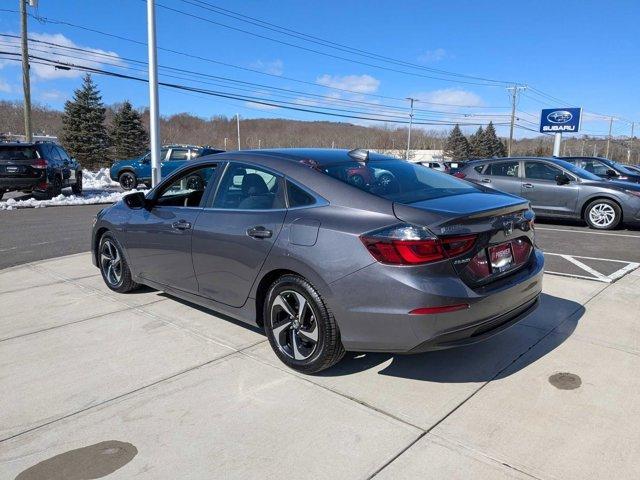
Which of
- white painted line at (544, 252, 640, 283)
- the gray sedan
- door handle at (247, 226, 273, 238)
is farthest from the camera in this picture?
the gray sedan

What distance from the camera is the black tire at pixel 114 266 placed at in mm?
5176

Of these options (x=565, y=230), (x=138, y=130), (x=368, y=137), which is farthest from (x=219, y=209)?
(x=368, y=137)

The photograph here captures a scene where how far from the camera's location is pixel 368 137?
108 m

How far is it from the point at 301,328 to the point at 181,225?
5.05 feet

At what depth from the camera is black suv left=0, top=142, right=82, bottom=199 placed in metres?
14.4

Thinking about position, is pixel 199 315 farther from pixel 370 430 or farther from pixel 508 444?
pixel 508 444

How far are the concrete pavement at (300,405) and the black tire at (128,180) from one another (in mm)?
18064

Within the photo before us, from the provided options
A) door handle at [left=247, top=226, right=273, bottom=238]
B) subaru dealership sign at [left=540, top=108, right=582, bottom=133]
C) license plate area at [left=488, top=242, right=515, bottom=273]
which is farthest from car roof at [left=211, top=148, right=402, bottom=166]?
subaru dealership sign at [left=540, top=108, right=582, bottom=133]

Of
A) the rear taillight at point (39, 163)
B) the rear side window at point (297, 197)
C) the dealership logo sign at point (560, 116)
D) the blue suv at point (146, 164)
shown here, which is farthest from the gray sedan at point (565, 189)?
the dealership logo sign at point (560, 116)

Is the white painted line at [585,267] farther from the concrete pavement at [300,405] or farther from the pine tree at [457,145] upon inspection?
the pine tree at [457,145]

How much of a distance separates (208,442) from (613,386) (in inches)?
100

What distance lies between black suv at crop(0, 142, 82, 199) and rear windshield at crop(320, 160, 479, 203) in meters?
14.0

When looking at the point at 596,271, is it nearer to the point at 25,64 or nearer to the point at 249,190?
the point at 249,190

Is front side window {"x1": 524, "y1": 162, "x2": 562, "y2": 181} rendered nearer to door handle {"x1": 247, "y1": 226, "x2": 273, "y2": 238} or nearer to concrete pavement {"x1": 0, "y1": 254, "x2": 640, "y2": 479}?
concrete pavement {"x1": 0, "y1": 254, "x2": 640, "y2": 479}
